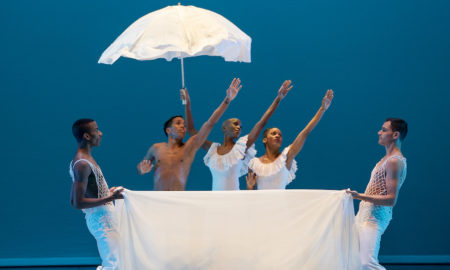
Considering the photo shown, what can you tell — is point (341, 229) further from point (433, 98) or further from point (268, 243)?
point (433, 98)

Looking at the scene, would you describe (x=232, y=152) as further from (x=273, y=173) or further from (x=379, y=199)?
(x=379, y=199)

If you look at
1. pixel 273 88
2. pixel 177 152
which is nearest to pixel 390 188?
pixel 177 152

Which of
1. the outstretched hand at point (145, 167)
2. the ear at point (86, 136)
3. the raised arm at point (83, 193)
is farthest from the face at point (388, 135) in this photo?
the ear at point (86, 136)

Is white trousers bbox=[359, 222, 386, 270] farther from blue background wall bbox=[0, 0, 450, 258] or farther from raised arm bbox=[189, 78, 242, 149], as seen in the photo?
blue background wall bbox=[0, 0, 450, 258]

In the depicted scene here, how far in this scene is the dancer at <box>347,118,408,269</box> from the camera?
4684mm

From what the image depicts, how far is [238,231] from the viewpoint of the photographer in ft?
15.1

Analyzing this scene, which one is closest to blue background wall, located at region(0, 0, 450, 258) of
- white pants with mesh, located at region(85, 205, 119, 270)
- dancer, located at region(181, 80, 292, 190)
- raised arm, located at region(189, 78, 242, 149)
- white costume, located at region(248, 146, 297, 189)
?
dancer, located at region(181, 80, 292, 190)

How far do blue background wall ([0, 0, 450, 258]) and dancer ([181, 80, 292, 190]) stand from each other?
5.20ft

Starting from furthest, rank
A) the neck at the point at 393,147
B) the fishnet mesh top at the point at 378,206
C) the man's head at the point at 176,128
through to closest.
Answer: the man's head at the point at 176,128 → the neck at the point at 393,147 → the fishnet mesh top at the point at 378,206

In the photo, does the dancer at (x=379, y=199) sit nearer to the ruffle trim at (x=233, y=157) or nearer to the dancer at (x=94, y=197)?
the ruffle trim at (x=233, y=157)

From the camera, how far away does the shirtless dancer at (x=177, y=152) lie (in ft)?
17.7

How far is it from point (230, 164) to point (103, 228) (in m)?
1.48

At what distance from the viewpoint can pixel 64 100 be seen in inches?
294

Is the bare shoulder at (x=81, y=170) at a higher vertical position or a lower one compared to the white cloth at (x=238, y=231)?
higher
